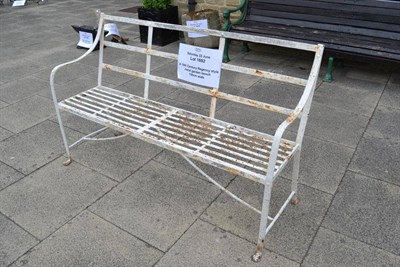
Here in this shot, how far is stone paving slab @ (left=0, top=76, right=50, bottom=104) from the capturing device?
4242 mm

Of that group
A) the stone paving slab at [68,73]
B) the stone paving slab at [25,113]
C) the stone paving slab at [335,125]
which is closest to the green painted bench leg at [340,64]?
the stone paving slab at [335,125]

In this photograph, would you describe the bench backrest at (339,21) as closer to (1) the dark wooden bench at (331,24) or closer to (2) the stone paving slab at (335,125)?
(1) the dark wooden bench at (331,24)

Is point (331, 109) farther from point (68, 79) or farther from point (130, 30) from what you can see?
point (130, 30)

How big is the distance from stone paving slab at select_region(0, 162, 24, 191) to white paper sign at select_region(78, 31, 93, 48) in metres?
3.24

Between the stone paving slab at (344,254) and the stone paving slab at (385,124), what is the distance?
1.43m

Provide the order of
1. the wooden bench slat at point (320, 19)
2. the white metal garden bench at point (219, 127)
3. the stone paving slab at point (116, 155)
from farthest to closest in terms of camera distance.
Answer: the wooden bench slat at point (320, 19) → the stone paving slab at point (116, 155) → the white metal garden bench at point (219, 127)

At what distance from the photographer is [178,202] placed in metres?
2.59

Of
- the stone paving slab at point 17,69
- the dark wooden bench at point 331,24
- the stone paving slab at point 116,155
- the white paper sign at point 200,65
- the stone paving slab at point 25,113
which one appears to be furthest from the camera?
the stone paving slab at point 17,69

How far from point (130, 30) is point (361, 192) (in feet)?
17.9

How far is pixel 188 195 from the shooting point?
8.73 feet

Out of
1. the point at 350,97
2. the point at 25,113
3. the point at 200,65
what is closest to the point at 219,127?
the point at 200,65

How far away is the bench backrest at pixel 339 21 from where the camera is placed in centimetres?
422

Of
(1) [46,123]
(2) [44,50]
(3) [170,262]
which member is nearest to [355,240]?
(3) [170,262]

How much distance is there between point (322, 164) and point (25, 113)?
3.13 meters
